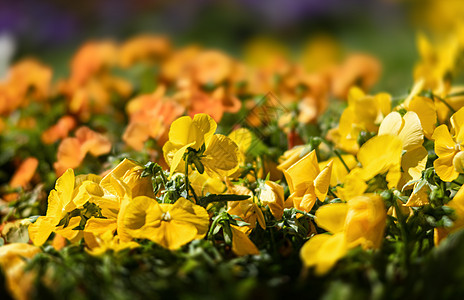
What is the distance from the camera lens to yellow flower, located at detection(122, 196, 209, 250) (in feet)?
1.68

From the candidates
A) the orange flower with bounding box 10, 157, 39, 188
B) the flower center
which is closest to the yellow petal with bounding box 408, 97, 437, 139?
the flower center

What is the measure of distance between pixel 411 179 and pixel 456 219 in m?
0.08

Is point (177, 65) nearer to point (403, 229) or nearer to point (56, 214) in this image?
point (56, 214)

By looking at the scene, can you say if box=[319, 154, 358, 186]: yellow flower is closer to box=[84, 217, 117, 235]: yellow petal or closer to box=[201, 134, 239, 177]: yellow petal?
box=[201, 134, 239, 177]: yellow petal

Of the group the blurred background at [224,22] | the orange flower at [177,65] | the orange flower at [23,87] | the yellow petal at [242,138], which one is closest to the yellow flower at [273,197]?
the yellow petal at [242,138]

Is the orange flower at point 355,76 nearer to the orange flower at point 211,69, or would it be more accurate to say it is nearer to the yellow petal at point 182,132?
the orange flower at point 211,69

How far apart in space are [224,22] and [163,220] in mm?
3889

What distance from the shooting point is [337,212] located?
50cm

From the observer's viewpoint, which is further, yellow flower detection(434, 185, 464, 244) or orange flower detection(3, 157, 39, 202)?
orange flower detection(3, 157, 39, 202)

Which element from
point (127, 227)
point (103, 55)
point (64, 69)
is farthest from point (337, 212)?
point (64, 69)

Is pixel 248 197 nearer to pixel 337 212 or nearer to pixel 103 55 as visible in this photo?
pixel 337 212

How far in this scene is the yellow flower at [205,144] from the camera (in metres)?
0.56

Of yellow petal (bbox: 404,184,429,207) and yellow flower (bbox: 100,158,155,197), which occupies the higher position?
yellow flower (bbox: 100,158,155,197)

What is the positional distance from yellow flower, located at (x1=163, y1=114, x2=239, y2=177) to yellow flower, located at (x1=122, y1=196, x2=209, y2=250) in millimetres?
57
